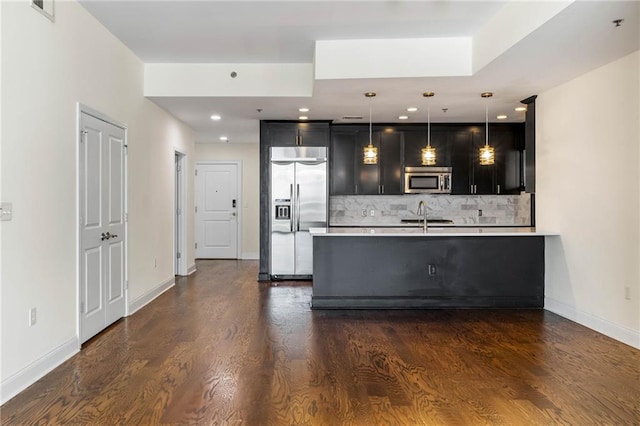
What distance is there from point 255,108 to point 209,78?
2.56 ft

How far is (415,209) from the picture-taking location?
726 cm

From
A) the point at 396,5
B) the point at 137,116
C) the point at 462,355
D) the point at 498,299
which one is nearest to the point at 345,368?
the point at 462,355

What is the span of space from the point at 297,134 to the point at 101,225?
3.31m

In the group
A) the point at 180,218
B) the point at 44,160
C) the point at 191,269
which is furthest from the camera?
the point at 191,269

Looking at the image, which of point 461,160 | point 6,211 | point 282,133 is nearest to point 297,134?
point 282,133

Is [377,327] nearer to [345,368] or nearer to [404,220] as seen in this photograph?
[345,368]

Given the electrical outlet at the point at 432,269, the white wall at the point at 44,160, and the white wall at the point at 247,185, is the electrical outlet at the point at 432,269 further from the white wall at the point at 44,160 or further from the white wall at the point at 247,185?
the white wall at the point at 247,185

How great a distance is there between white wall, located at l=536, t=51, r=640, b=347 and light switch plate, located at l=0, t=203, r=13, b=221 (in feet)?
15.4

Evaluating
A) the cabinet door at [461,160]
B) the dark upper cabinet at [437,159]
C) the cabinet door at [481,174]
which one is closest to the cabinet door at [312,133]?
the dark upper cabinet at [437,159]

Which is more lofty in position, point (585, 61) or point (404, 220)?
point (585, 61)

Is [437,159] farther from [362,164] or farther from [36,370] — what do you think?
[36,370]

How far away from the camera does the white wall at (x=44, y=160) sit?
2697 mm

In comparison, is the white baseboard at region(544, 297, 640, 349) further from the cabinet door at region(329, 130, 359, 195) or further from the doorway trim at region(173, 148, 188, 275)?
the doorway trim at region(173, 148, 188, 275)

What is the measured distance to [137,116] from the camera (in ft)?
16.1
